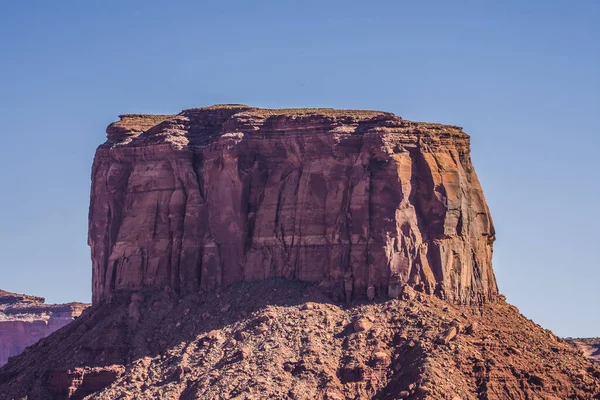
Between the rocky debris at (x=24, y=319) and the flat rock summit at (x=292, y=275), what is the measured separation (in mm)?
52710

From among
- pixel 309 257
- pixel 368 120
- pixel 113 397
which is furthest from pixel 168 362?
pixel 368 120

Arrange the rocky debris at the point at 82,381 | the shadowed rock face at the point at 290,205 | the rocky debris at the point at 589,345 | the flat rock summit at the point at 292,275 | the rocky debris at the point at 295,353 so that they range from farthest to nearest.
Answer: the rocky debris at the point at 589,345
the shadowed rock face at the point at 290,205
the rocky debris at the point at 82,381
the flat rock summit at the point at 292,275
the rocky debris at the point at 295,353

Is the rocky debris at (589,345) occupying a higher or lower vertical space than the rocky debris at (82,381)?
higher

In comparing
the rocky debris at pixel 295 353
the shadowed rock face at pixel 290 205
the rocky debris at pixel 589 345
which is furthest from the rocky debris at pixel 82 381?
the rocky debris at pixel 589 345

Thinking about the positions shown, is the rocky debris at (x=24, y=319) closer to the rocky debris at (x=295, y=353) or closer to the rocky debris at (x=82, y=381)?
the rocky debris at (x=295, y=353)

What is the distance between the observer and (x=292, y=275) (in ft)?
333

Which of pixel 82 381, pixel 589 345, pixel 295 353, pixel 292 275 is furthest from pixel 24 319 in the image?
pixel 295 353

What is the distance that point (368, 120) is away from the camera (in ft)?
333

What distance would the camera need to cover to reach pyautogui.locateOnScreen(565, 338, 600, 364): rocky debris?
145m

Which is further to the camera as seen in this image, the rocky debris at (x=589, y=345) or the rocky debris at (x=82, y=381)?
the rocky debris at (x=589, y=345)

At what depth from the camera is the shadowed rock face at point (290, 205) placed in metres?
99.3

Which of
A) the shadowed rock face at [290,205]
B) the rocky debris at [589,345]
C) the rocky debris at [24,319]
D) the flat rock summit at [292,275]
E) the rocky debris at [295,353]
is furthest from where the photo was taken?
the rocky debris at [24,319]

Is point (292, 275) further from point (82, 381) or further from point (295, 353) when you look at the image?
point (82, 381)

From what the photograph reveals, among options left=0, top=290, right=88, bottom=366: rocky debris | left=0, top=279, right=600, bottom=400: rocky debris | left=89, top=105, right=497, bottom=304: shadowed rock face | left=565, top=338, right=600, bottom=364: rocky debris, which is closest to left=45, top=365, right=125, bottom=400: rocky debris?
left=0, top=279, right=600, bottom=400: rocky debris
